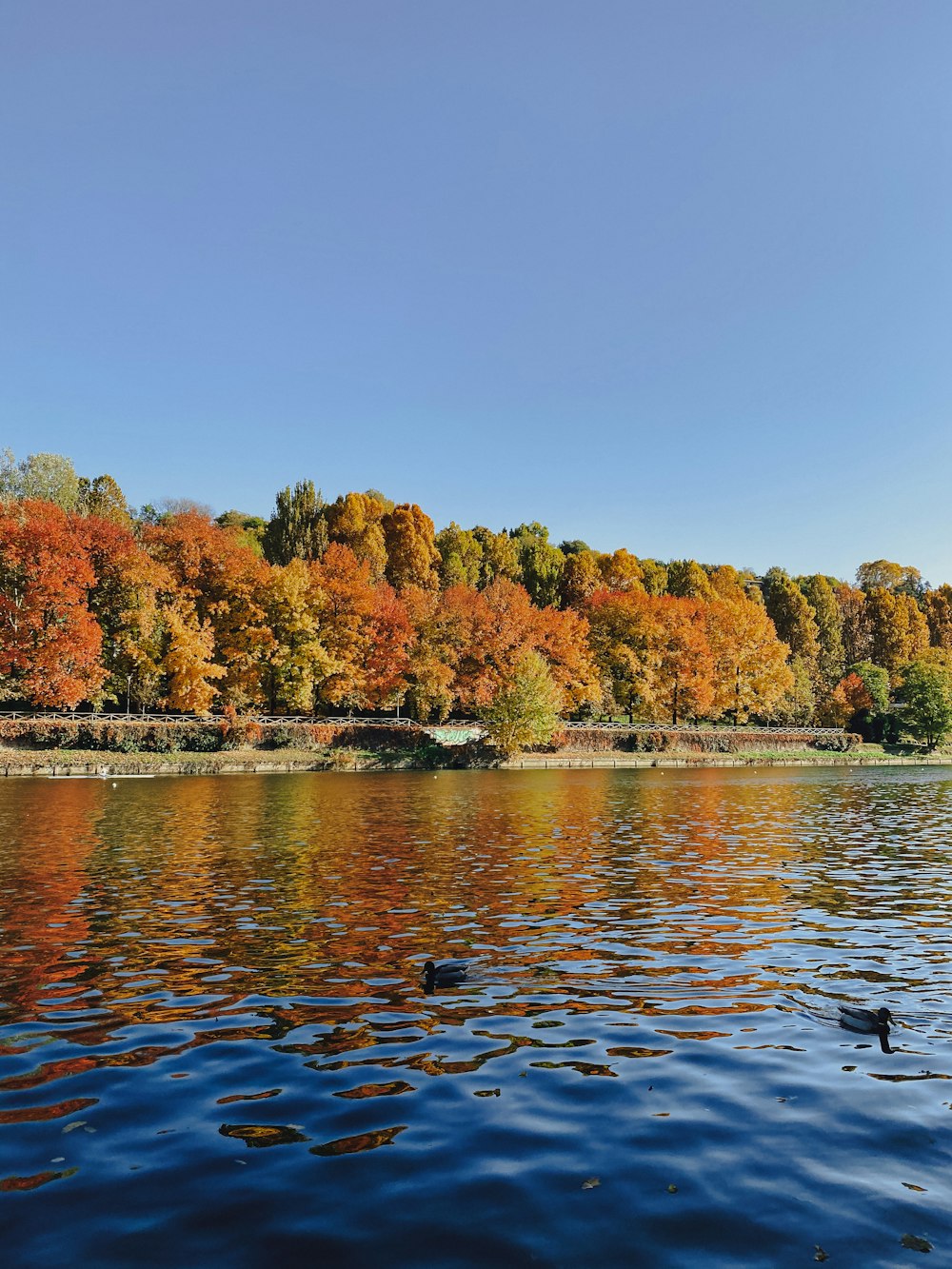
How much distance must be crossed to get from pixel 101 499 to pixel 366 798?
2519 inches

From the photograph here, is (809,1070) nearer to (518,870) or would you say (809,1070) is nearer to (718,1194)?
(718,1194)

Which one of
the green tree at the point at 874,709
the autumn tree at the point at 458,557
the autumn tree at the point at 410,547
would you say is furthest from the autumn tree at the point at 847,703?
the autumn tree at the point at 410,547

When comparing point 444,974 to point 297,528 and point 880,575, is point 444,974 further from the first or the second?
point 880,575

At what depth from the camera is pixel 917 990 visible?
1035cm

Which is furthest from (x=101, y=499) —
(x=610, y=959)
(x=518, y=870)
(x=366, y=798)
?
(x=610, y=959)

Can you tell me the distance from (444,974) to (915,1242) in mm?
5612

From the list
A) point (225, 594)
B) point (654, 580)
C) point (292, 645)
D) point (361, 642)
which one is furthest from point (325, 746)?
point (654, 580)

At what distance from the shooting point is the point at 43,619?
194 feet

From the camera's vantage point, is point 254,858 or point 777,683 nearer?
point 254,858

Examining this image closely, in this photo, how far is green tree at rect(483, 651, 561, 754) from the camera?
225ft

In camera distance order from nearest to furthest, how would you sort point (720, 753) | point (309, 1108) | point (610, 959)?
point (309, 1108) < point (610, 959) < point (720, 753)

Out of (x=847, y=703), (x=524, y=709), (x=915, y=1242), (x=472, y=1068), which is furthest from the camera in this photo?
(x=847, y=703)

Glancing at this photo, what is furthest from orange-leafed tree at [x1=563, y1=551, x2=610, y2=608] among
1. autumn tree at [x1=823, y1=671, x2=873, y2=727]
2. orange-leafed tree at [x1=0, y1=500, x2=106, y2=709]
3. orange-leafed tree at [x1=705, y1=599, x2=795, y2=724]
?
orange-leafed tree at [x1=0, y1=500, x2=106, y2=709]

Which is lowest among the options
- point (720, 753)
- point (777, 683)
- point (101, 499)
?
point (720, 753)
